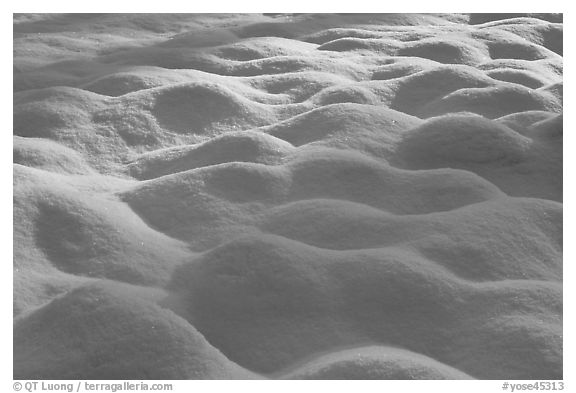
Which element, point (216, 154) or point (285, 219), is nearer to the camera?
point (285, 219)

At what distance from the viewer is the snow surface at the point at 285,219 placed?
1.21 m

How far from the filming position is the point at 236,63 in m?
2.58

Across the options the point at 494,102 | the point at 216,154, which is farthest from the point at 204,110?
the point at 494,102

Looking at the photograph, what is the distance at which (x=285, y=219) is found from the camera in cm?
155

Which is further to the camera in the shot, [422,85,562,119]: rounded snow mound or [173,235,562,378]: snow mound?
[422,85,562,119]: rounded snow mound

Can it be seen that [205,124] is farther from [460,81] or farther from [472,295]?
[472,295]

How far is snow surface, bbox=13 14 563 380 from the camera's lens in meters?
1.21

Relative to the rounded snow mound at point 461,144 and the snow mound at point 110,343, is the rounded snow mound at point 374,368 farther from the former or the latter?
the rounded snow mound at point 461,144

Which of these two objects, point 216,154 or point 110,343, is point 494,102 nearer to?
point 216,154

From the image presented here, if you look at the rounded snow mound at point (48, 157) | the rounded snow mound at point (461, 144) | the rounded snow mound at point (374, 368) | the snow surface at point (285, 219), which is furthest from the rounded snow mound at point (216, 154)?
the rounded snow mound at point (374, 368)

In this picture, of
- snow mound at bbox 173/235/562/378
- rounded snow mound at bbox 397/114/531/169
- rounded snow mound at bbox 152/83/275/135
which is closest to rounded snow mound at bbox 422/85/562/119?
rounded snow mound at bbox 397/114/531/169

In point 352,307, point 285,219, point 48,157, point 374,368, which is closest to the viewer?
point 374,368

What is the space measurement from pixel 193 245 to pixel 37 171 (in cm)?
44

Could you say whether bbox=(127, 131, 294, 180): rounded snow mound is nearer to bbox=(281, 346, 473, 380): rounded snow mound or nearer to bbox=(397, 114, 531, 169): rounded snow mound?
bbox=(397, 114, 531, 169): rounded snow mound
